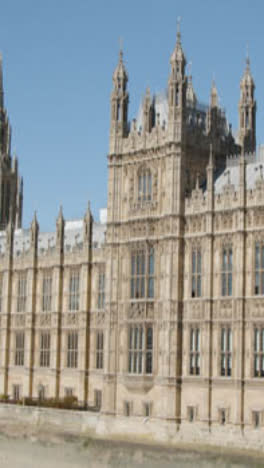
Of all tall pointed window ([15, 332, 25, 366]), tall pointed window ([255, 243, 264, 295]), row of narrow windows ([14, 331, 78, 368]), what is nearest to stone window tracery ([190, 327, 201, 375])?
tall pointed window ([255, 243, 264, 295])

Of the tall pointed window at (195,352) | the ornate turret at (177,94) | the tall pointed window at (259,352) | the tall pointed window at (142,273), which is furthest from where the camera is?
the tall pointed window at (142,273)

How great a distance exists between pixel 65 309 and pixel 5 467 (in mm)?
19419

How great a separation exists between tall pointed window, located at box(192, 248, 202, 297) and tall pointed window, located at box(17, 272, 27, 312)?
85.5ft

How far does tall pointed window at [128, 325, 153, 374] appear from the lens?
6862 centimetres

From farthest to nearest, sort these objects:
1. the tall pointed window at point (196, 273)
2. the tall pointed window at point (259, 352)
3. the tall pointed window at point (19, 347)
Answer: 1. the tall pointed window at point (19, 347)
2. the tall pointed window at point (196, 273)
3. the tall pointed window at point (259, 352)

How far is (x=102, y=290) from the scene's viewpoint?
78.8m

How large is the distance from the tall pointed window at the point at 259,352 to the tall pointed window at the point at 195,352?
4.90 m

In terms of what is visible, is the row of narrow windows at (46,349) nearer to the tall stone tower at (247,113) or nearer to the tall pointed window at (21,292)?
the tall pointed window at (21,292)

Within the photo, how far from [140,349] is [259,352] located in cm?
1063

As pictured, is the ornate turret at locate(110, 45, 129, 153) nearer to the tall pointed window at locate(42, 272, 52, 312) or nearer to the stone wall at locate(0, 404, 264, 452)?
the tall pointed window at locate(42, 272, 52, 312)

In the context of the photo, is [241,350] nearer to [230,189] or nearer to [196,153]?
[230,189]

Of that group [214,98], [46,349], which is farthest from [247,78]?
[46,349]

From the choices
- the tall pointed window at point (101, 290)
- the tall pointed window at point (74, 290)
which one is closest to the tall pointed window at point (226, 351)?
the tall pointed window at point (101, 290)

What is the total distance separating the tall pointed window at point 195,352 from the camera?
65750 mm
